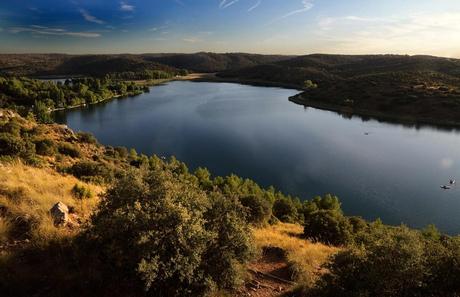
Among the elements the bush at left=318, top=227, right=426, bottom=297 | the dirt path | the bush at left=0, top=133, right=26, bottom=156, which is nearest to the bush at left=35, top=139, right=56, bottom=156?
the bush at left=0, top=133, right=26, bottom=156

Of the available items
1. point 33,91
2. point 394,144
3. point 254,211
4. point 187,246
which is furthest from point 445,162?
point 33,91

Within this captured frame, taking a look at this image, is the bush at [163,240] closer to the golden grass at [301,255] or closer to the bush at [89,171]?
the golden grass at [301,255]

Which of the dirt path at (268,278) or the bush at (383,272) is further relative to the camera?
the dirt path at (268,278)

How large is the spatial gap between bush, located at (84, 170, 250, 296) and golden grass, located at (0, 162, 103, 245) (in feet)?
5.29

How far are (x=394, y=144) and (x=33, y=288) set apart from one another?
59741 millimetres

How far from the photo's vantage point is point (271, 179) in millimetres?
41312

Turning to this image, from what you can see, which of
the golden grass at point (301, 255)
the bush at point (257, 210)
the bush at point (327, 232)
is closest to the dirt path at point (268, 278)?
the golden grass at point (301, 255)

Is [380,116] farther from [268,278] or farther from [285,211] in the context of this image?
[268,278]

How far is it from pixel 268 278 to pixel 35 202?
255 inches

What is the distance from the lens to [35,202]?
9.42 m

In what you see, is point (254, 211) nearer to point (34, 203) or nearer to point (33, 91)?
point (34, 203)

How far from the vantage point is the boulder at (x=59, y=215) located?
8766 mm

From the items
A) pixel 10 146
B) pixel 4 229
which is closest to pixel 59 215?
pixel 4 229

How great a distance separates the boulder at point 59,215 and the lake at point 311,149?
29617mm
